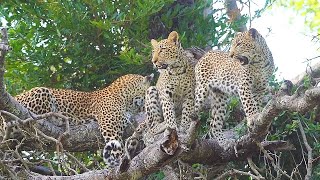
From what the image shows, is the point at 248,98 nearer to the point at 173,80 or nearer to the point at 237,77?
the point at 237,77

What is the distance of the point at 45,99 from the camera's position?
904 centimetres

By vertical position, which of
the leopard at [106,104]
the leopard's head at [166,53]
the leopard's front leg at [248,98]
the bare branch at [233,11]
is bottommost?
the leopard at [106,104]

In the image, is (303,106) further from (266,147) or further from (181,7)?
(181,7)

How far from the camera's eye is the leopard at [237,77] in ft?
25.9

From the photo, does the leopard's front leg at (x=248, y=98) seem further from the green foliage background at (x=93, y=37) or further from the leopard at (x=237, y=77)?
the green foliage background at (x=93, y=37)

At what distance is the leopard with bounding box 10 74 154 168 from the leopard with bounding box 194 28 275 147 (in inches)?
53.5

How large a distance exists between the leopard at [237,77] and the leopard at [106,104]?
4.46ft

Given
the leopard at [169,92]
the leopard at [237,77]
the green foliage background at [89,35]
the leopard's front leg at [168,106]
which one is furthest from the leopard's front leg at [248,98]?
the green foliage background at [89,35]

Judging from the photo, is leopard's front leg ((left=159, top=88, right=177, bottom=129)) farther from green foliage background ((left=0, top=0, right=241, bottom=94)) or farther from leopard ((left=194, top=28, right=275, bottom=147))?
green foliage background ((left=0, top=0, right=241, bottom=94))

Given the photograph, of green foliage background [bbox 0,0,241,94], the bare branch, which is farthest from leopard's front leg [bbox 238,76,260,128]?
the bare branch

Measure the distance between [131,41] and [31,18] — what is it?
1.61 m

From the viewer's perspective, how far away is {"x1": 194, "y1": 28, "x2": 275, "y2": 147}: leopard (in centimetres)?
790

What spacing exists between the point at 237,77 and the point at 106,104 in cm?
222

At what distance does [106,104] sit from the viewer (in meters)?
9.30
